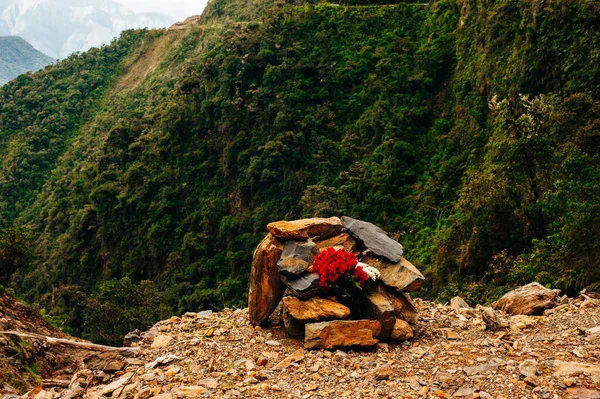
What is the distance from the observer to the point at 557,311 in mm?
10445

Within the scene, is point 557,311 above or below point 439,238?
above

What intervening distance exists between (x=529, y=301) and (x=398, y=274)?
3.05 m

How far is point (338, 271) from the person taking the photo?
955cm

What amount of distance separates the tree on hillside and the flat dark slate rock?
1896 cm

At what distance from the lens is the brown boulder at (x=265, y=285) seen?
1013 centimetres

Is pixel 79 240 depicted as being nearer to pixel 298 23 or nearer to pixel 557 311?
pixel 298 23

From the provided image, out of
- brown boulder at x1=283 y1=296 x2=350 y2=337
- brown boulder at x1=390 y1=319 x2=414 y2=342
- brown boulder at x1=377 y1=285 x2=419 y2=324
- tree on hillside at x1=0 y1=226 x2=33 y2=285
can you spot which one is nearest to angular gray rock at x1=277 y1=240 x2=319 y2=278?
brown boulder at x1=283 y1=296 x2=350 y2=337

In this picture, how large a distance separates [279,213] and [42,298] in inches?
962

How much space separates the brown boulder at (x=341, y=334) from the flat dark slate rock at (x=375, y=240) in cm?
175

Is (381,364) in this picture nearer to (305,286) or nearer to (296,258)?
(305,286)

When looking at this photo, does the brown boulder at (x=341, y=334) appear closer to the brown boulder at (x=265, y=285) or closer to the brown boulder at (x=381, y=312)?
the brown boulder at (x=381, y=312)

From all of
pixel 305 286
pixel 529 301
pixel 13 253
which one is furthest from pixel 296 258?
pixel 13 253

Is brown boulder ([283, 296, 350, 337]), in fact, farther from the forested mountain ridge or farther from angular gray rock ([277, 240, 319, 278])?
the forested mountain ridge

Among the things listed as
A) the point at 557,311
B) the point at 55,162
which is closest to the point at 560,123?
the point at 557,311
